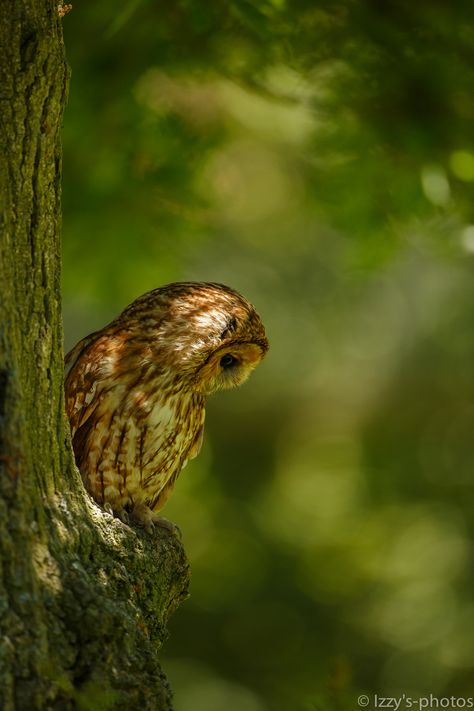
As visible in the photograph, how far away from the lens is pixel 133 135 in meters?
5.54

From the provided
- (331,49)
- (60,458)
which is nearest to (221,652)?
(331,49)

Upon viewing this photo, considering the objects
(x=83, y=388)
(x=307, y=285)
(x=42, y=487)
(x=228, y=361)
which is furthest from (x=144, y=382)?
(x=307, y=285)

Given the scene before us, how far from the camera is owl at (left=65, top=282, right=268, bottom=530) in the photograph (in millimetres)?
3988

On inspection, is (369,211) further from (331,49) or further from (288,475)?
(288,475)

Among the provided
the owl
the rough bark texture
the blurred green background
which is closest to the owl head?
the owl

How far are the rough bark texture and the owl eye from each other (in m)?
1.29

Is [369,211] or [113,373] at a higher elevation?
[369,211]

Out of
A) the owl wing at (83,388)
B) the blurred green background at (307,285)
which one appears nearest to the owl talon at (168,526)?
the owl wing at (83,388)

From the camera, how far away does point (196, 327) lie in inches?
158

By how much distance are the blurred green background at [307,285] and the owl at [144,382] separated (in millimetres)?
1194

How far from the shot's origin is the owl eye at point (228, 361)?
170 inches

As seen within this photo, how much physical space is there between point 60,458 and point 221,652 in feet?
29.3

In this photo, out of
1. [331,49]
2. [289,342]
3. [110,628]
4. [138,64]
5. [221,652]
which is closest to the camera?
[110,628]

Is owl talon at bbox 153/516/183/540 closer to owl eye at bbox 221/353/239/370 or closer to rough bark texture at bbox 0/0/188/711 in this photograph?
rough bark texture at bbox 0/0/188/711
